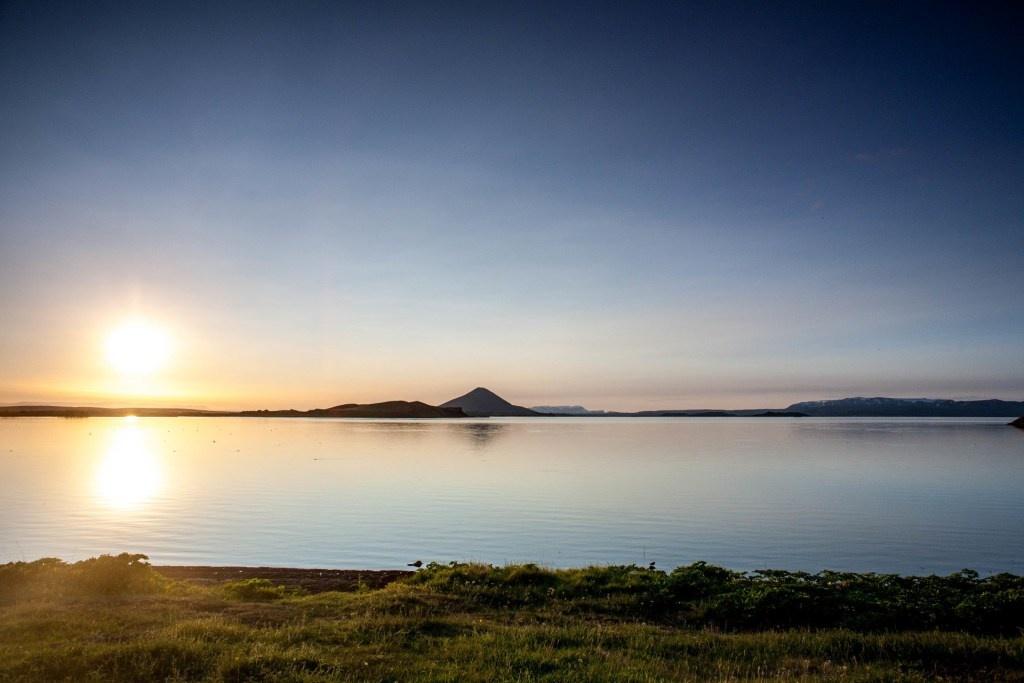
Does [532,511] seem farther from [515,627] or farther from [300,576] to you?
[515,627]

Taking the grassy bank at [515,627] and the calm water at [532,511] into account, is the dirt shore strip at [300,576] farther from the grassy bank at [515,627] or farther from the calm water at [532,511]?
the calm water at [532,511]

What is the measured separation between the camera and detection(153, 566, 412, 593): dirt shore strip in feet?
77.8

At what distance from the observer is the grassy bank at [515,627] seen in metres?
12.5

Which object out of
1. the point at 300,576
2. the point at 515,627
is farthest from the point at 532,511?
the point at 515,627

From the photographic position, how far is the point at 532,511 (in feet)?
143

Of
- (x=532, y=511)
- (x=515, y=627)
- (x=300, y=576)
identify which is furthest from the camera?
(x=532, y=511)

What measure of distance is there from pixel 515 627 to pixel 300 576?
1271cm

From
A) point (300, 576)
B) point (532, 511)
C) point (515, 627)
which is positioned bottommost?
point (532, 511)

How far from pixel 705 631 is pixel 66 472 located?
72000 millimetres

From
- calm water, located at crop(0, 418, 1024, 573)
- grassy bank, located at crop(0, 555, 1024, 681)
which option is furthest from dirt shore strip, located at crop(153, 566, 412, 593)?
calm water, located at crop(0, 418, 1024, 573)

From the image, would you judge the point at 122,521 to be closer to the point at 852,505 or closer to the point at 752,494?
the point at 752,494

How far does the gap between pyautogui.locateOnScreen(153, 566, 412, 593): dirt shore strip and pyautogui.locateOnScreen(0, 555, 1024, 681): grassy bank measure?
5.22 feet

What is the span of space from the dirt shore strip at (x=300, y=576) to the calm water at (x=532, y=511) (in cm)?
336

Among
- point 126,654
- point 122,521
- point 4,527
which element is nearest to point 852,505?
point 126,654
